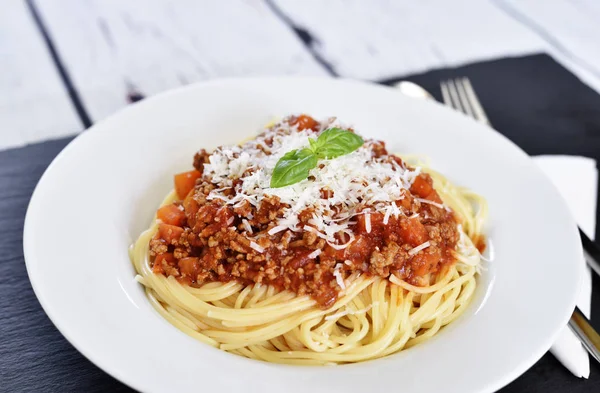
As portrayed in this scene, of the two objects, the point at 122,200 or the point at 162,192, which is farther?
the point at 162,192

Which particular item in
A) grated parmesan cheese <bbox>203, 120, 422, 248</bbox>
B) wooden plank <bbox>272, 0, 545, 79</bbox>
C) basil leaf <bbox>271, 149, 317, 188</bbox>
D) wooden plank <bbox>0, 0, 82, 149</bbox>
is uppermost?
basil leaf <bbox>271, 149, 317, 188</bbox>

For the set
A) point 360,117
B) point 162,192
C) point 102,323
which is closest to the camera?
point 102,323

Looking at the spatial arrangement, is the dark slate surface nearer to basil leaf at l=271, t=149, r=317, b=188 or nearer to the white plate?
the white plate

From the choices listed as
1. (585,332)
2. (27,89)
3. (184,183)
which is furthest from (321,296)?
(27,89)

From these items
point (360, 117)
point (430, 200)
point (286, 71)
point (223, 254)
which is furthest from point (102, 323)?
point (286, 71)

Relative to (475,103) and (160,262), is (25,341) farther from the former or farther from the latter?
(475,103)

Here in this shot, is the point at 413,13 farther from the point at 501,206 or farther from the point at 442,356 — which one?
the point at 442,356

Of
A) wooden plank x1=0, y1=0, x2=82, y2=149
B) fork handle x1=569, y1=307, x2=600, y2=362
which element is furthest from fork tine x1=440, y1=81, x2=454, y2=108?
wooden plank x1=0, y1=0, x2=82, y2=149
